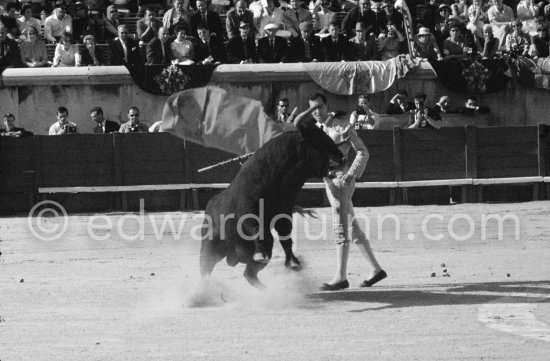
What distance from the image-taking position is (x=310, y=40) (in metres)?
18.5

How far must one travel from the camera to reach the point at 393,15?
18.7m

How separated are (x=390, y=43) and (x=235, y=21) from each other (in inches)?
91.0

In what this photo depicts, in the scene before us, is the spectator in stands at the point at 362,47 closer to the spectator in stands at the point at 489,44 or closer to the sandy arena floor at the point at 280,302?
the spectator in stands at the point at 489,44

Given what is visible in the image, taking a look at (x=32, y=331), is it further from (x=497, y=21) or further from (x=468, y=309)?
(x=497, y=21)

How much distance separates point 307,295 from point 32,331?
2.29 m

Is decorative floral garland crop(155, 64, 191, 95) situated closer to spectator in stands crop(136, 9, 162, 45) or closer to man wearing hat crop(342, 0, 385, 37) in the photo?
spectator in stands crop(136, 9, 162, 45)

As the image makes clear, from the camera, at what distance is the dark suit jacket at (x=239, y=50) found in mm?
18266

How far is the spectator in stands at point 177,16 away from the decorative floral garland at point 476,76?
163 inches

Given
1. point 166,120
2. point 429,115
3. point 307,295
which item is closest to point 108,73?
point 429,115

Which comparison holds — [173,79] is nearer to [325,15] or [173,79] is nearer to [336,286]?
[325,15]

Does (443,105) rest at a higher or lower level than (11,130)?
higher

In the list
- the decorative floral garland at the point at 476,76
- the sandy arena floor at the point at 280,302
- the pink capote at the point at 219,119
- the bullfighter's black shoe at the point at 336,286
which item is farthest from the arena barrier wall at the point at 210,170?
the bullfighter's black shoe at the point at 336,286

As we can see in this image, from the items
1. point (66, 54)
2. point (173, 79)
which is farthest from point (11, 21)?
point (173, 79)

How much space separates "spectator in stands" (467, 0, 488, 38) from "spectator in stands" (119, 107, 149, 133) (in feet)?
17.2
